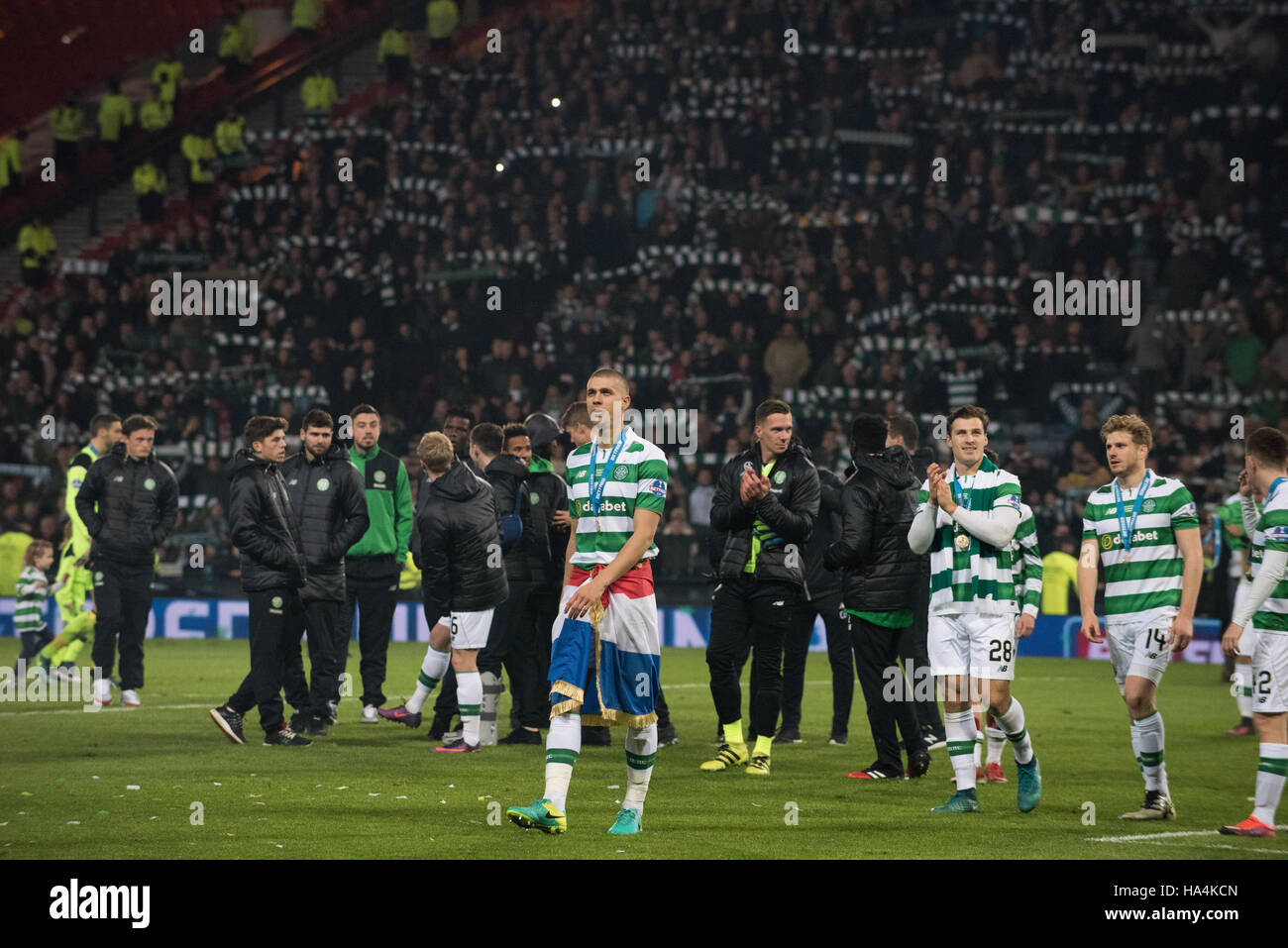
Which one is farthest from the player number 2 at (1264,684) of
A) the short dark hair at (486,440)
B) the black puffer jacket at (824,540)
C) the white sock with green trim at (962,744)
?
the short dark hair at (486,440)

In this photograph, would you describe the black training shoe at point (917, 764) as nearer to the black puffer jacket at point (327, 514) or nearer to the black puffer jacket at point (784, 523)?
the black puffer jacket at point (784, 523)

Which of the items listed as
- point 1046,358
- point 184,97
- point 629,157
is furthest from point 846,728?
point 184,97

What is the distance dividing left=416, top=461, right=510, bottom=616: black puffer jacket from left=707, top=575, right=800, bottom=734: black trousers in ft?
5.80

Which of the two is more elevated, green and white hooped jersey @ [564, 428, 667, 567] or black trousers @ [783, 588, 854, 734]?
green and white hooped jersey @ [564, 428, 667, 567]

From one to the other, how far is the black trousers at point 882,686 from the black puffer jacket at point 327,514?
160 inches

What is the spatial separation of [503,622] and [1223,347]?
48.3 feet

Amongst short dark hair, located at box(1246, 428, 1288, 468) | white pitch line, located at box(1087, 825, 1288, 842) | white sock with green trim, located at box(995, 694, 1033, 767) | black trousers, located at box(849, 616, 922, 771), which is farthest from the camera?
black trousers, located at box(849, 616, 922, 771)

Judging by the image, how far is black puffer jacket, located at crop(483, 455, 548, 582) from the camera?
1201 cm

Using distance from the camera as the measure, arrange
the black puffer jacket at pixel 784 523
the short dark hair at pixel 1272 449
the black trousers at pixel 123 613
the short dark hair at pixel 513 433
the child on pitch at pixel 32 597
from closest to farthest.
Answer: the short dark hair at pixel 1272 449
the black puffer jacket at pixel 784 523
the short dark hair at pixel 513 433
the black trousers at pixel 123 613
the child on pitch at pixel 32 597

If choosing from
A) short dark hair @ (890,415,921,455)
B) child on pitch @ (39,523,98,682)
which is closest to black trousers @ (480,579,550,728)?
short dark hair @ (890,415,921,455)

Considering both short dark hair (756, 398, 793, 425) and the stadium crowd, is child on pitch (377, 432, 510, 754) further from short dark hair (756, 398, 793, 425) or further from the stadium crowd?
the stadium crowd

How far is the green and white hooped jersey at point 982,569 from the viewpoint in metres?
9.00

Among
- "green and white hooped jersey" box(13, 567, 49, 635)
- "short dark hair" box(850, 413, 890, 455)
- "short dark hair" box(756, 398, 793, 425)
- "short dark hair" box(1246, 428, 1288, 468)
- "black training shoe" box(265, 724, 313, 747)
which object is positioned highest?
"short dark hair" box(756, 398, 793, 425)

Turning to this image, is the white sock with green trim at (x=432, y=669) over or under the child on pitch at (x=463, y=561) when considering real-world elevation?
under
